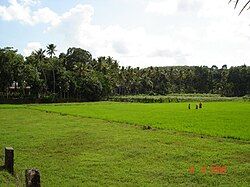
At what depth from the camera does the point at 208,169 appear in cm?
1338

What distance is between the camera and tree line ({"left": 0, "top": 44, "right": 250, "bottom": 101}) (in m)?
73.7

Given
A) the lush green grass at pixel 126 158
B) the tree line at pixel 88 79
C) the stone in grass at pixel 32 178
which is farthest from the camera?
the tree line at pixel 88 79

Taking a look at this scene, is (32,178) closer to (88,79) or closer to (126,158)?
(126,158)

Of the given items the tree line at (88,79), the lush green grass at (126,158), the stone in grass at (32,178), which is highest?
the tree line at (88,79)

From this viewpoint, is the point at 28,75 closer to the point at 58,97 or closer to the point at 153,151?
the point at 58,97

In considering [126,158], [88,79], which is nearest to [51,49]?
[88,79]

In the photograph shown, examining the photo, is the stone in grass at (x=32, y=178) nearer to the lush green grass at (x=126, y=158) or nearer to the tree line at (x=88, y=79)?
the lush green grass at (x=126, y=158)

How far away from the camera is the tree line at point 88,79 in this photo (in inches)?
2901

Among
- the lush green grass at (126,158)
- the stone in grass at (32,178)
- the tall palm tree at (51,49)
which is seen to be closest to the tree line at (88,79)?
the tall palm tree at (51,49)

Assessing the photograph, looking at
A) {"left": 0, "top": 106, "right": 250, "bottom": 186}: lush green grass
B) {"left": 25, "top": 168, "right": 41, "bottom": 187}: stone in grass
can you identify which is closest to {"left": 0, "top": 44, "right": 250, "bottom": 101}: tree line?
{"left": 0, "top": 106, "right": 250, "bottom": 186}: lush green grass

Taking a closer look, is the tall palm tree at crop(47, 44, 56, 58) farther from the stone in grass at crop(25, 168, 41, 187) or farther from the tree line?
the stone in grass at crop(25, 168, 41, 187)

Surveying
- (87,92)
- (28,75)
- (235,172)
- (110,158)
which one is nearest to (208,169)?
(235,172)

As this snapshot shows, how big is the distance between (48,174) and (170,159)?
5.20 m

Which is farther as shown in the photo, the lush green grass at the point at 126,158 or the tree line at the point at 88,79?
the tree line at the point at 88,79
